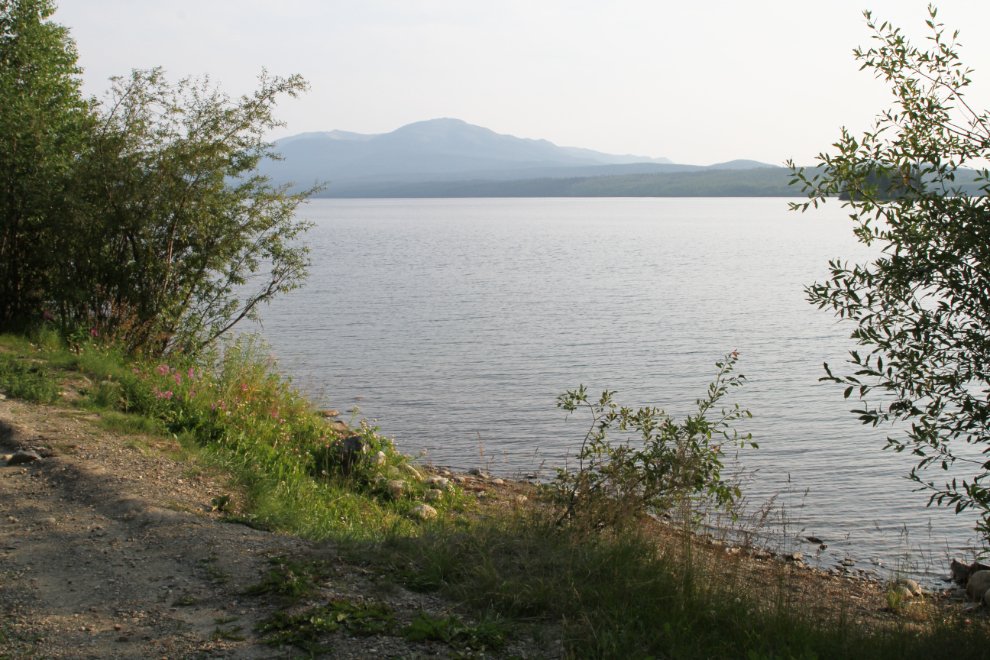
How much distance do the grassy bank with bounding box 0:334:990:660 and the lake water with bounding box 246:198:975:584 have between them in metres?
3.45

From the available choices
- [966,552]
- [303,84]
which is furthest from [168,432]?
[966,552]

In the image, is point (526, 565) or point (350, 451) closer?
point (526, 565)

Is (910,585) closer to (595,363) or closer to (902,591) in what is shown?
(902,591)

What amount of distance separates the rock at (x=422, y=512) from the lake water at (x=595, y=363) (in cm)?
405

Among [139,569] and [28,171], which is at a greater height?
[28,171]

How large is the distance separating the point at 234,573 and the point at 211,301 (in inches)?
364

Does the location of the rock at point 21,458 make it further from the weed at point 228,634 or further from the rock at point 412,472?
the rock at point 412,472

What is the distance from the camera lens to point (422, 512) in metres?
8.61

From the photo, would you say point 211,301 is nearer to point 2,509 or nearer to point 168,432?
point 168,432

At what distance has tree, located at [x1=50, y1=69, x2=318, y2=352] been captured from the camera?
1173cm

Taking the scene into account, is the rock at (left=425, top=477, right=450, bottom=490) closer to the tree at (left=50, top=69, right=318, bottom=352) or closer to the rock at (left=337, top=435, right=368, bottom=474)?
the rock at (left=337, top=435, right=368, bottom=474)

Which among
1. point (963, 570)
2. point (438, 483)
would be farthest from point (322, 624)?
point (963, 570)

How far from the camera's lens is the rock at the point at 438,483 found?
10.3 meters

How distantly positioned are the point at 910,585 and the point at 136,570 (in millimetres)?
8648
